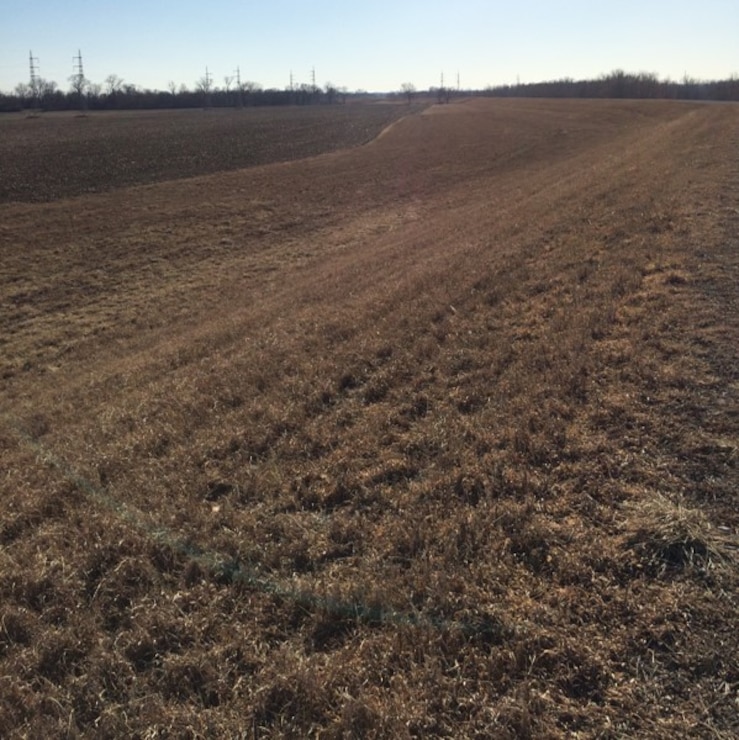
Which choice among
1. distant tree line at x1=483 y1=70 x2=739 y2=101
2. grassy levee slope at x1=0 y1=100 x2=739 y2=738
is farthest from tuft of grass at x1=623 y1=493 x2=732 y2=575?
distant tree line at x1=483 y1=70 x2=739 y2=101

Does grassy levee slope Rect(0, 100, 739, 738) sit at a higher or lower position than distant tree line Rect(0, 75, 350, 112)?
lower

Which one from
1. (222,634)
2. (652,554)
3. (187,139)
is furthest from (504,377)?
(187,139)

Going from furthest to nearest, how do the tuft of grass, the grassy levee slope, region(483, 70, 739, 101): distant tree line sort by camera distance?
region(483, 70, 739, 101): distant tree line, the tuft of grass, the grassy levee slope

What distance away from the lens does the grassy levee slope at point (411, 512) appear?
2.72 meters

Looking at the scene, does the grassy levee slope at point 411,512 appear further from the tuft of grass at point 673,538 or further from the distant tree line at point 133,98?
the distant tree line at point 133,98

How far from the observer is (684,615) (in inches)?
110

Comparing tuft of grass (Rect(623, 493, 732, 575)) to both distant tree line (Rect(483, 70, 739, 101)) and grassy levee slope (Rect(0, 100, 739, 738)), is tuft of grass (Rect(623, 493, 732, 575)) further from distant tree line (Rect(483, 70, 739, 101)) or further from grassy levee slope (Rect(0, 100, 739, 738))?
distant tree line (Rect(483, 70, 739, 101))

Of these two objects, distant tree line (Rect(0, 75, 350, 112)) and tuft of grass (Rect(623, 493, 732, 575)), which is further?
distant tree line (Rect(0, 75, 350, 112))

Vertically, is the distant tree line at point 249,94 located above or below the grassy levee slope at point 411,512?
above

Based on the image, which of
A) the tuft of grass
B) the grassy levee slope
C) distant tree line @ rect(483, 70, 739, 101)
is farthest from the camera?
distant tree line @ rect(483, 70, 739, 101)

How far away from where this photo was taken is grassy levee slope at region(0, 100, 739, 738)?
8.92ft

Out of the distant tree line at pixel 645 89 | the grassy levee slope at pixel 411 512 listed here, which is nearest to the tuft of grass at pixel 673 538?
the grassy levee slope at pixel 411 512

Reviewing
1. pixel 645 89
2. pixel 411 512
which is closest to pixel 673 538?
pixel 411 512

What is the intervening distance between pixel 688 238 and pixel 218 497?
23.7 feet
